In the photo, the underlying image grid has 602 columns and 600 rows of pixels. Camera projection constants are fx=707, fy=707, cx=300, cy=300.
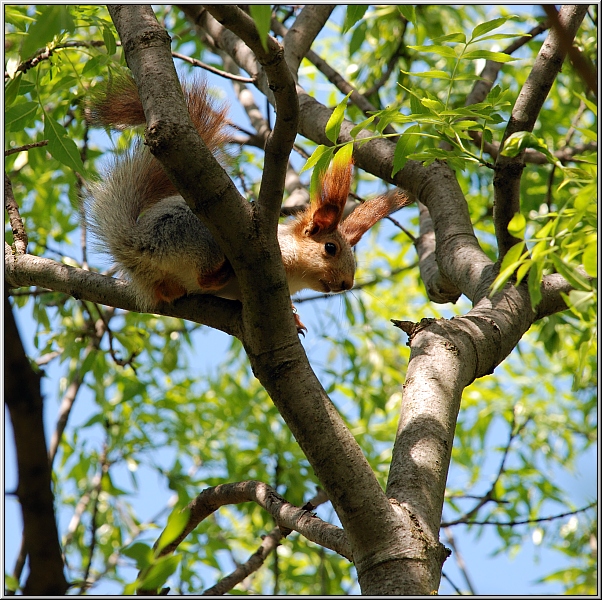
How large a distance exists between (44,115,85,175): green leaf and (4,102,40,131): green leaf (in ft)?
0.38

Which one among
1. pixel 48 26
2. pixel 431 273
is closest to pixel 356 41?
pixel 431 273

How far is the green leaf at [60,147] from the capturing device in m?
2.09

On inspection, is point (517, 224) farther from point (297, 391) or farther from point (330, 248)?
point (330, 248)

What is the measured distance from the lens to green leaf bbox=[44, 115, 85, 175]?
209cm

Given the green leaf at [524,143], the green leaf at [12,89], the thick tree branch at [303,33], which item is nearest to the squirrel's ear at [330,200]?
the thick tree branch at [303,33]

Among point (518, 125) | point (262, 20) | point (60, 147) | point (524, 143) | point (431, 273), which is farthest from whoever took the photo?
point (431, 273)

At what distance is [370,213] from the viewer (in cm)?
272

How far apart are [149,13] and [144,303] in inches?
31.0

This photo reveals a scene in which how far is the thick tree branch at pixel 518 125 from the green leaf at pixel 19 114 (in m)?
1.41

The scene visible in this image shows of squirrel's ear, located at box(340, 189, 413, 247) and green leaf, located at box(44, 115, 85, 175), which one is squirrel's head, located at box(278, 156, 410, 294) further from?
green leaf, located at box(44, 115, 85, 175)

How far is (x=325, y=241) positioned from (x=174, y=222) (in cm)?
64

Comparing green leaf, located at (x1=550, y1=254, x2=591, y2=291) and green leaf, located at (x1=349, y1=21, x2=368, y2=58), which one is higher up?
green leaf, located at (x1=349, y1=21, x2=368, y2=58)

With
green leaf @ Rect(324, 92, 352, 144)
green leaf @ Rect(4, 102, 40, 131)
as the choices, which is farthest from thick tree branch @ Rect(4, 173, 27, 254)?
green leaf @ Rect(324, 92, 352, 144)

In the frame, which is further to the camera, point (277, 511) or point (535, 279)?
point (277, 511)
